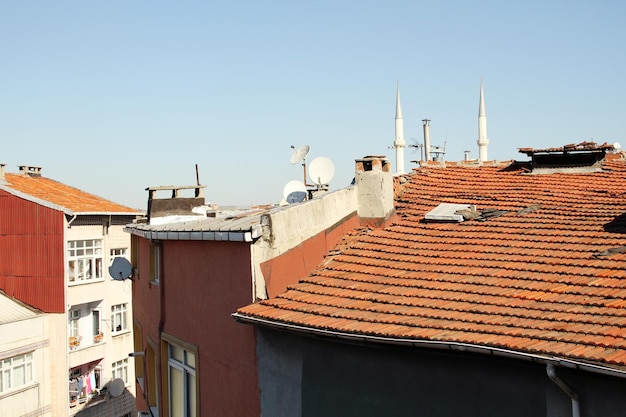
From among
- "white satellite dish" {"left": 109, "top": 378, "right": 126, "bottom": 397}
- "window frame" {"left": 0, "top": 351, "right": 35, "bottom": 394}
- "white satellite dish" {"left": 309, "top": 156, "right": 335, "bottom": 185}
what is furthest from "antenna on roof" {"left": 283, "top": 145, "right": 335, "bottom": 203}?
"window frame" {"left": 0, "top": 351, "right": 35, "bottom": 394}

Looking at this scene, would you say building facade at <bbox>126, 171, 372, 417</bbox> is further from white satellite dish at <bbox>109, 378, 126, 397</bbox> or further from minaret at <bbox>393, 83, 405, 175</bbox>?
minaret at <bbox>393, 83, 405, 175</bbox>

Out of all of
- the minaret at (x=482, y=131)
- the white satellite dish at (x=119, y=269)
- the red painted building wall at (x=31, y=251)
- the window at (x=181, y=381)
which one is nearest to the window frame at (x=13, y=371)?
the red painted building wall at (x=31, y=251)

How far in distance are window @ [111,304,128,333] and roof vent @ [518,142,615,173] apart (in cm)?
2457

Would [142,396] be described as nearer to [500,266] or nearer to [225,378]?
[225,378]

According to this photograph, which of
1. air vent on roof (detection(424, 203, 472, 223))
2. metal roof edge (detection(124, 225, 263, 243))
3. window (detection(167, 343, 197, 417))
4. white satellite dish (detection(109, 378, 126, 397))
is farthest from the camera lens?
white satellite dish (detection(109, 378, 126, 397))

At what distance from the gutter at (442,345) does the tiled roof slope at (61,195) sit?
938 inches

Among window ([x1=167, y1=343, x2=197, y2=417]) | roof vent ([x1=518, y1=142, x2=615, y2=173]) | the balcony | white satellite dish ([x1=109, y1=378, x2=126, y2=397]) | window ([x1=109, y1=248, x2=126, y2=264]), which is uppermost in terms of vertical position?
roof vent ([x1=518, y1=142, x2=615, y2=173])

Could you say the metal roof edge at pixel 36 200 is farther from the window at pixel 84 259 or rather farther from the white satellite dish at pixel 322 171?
the white satellite dish at pixel 322 171

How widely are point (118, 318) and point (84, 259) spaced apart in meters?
3.94

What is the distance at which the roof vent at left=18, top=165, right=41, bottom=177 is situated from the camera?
36406mm

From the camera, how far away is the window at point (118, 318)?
3284 centimetres

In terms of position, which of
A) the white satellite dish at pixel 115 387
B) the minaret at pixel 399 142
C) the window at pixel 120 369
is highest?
the minaret at pixel 399 142

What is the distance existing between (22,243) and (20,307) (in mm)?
3134

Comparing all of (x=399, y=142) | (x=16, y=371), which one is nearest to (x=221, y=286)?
(x=16, y=371)
